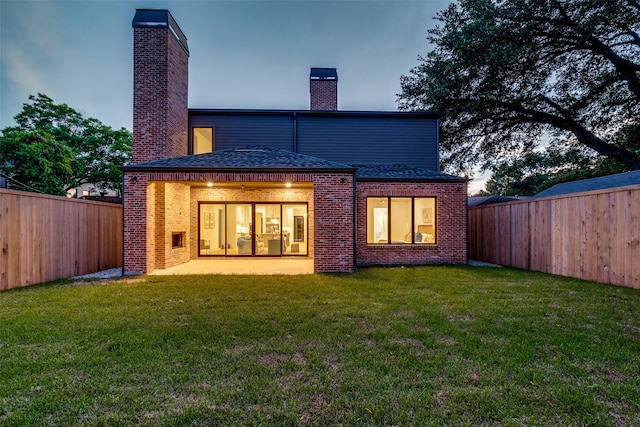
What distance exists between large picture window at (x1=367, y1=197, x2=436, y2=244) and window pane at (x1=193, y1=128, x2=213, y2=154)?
7.35 meters

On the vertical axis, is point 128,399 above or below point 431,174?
below

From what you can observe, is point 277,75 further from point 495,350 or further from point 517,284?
point 495,350

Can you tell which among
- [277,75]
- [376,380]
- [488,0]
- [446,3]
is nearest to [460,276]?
[376,380]

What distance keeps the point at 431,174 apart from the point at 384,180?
1988 mm

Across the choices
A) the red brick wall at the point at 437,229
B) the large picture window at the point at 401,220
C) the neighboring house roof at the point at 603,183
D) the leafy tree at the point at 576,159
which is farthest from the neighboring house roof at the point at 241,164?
the leafy tree at the point at 576,159

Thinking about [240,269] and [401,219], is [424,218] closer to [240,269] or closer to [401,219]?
[401,219]

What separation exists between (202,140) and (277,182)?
6.18 m

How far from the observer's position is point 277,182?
28.3 ft

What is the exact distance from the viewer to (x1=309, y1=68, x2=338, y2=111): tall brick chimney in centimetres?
1416

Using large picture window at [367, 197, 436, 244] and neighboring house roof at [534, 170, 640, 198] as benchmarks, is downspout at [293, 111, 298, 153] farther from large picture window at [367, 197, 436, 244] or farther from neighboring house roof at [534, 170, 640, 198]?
neighboring house roof at [534, 170, 640, 198]

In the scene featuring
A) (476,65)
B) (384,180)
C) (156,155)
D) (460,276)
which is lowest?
(460,276)

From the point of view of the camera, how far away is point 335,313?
4.76m

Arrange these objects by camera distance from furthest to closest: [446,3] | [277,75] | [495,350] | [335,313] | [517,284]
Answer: [277,75]
[446,3]
[517,284]
[335,313]
[495,350]

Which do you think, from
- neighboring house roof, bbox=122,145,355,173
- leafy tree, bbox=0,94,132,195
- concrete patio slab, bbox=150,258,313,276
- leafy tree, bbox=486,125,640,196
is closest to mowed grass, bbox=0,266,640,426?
concrete patio slab, bbox=150,258,313,276
